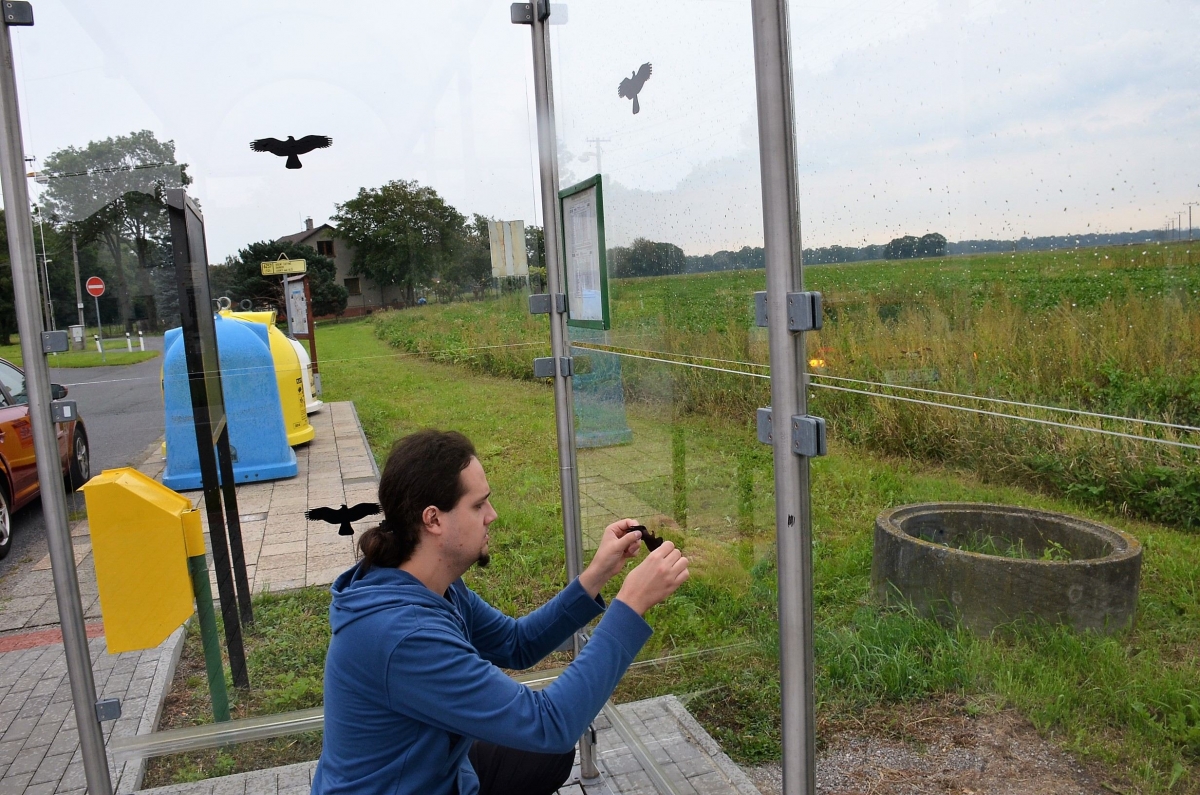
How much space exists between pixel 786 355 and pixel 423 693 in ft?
3.07

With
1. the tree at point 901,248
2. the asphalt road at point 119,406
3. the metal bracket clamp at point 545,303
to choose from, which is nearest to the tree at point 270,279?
the asphalt road at point 119,406

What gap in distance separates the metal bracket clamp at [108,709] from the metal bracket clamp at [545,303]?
1854mm

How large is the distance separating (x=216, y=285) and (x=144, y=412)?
20.3 inches

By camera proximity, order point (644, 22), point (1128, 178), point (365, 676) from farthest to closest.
→ point (644, 22) → point (365, 676) → point (1128, 178)

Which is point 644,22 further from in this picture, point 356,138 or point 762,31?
point 356,138

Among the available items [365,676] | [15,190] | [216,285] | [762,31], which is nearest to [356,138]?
[216,285]

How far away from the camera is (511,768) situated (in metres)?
2.36

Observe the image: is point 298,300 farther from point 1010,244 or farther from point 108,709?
point 1010,244

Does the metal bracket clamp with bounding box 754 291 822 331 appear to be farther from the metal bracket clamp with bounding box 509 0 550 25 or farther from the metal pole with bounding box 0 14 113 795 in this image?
the metal pole with bounding box 0 14 113 795

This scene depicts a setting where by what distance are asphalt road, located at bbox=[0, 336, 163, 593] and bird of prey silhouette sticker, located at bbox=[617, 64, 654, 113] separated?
1826 mm

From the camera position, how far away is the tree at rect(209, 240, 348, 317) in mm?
3465

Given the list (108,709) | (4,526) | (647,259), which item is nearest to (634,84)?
(647,259)

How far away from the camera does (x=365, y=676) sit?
5.94ft

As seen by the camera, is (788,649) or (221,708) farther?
(221,708)
